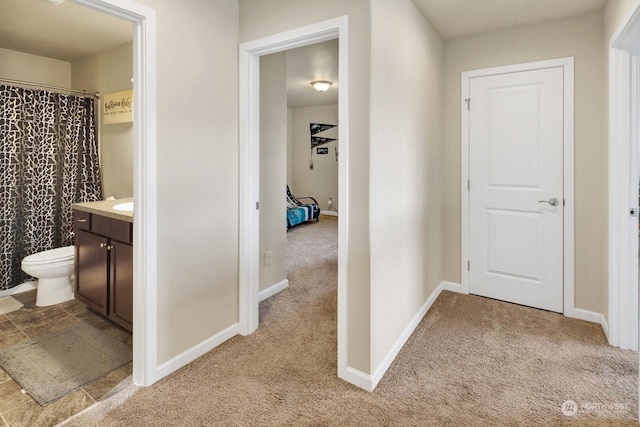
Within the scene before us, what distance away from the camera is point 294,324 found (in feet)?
8.64

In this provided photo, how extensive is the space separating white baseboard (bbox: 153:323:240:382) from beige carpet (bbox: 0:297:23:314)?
1890 mm

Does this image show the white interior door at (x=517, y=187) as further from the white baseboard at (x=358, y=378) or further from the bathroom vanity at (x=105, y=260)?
the bathroom vanity at (x=105, y=260)

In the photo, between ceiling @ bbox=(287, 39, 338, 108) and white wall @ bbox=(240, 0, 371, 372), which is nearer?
white wall @ bbox=(240, 0, 371, 372)

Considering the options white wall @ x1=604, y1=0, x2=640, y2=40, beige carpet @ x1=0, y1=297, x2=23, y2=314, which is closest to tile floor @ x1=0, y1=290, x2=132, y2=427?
beige carpet @ x1=0, y1=297, x2=23, y2=314

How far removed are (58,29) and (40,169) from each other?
1.31 meters

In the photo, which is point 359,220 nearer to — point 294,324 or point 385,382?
point 385,382

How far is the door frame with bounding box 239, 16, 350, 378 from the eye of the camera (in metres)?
1.87

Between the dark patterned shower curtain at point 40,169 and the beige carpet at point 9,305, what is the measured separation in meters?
0.23

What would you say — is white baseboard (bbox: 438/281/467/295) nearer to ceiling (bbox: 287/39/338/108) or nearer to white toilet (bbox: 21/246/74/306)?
ceiling (bbox: 287/39/338/108)

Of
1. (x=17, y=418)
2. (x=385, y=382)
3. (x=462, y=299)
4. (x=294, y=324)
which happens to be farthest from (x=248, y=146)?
(x=462, y=299)

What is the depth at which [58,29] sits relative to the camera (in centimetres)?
305

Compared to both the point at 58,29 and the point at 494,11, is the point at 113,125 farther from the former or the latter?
the point at 494,11

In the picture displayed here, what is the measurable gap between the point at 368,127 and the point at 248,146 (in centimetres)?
91

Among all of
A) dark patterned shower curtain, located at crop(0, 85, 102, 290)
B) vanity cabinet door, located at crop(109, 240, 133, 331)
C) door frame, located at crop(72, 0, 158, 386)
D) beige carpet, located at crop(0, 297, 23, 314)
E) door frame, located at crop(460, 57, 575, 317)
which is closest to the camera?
door frame, located at crop(72, 0, 158, 386)
